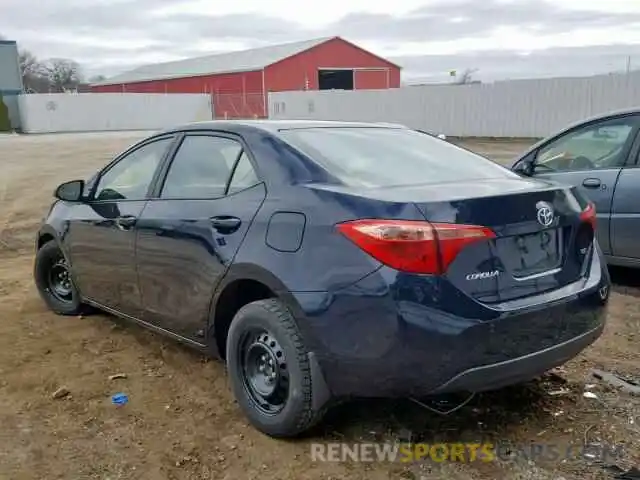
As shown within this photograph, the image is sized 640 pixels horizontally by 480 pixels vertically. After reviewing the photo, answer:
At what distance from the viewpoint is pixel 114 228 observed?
175 inches

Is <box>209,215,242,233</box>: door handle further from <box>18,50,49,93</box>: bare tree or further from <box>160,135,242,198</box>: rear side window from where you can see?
<box>18,50,49,93</box>: bare tree

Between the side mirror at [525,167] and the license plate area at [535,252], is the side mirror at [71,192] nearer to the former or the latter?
the license plate area at [535,252]

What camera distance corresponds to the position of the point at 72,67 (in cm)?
7756

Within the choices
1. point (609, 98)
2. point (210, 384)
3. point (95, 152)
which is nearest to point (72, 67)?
point (95, 152)

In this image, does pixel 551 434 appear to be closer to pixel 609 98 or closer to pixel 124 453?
pixel 124 453

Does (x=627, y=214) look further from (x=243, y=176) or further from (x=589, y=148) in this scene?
(x=243, y=176)

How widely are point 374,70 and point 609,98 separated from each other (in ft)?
88.2

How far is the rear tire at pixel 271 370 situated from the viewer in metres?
3.17

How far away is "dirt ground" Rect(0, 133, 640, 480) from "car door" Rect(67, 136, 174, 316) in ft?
1.36

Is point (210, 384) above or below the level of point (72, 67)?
below

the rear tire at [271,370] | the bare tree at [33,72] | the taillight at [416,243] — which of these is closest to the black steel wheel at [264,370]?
the rear tire at [271,370]

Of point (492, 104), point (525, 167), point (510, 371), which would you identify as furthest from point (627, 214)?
point (492, 104)

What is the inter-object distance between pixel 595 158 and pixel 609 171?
0.26 m

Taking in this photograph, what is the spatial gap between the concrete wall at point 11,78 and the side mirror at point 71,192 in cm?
4069
